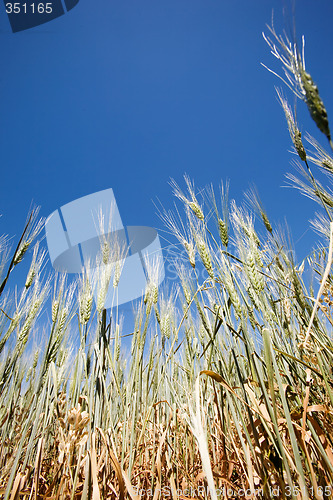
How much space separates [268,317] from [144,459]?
1.22 metres

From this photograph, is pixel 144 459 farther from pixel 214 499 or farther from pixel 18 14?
pixel 18 14

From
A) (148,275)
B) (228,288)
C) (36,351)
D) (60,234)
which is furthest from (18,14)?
(228,288)

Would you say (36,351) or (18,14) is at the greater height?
(18,14)

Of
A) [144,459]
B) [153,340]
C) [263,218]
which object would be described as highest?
[263,218]

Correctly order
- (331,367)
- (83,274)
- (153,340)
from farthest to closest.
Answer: (153,340) < (83,274) < (331,367)

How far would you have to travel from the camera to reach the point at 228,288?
3.43 feet

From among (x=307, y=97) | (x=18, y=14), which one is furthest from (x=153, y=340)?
(x=18, y=14)

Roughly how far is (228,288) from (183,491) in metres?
0.96

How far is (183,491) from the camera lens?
114 centimetres

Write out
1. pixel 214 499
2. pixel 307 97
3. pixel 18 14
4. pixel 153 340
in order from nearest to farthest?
pixel 214 499 < pixel 307 97 < pixel 153 340 < pixel 18 14

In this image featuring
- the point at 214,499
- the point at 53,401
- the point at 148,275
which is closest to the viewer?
the point at 214,499

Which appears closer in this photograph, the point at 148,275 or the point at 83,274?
the point at 83,274

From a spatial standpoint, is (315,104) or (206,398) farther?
(206,398)

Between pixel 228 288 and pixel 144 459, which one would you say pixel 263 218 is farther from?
pixel 144 459
